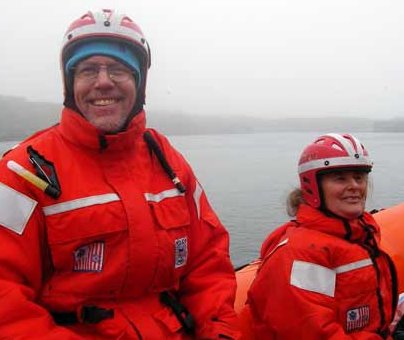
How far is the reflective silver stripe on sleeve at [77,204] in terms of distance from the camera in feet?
4.74

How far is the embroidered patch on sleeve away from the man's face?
399 millimetres

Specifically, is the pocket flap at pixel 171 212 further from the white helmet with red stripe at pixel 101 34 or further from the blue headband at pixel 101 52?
the blue headband at pixel 101 52

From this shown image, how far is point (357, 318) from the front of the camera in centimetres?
206

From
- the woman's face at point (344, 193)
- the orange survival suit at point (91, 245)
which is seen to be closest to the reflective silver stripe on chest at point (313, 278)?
the woman's face at point (344, 193)

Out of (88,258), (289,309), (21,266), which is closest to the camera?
(21,266)

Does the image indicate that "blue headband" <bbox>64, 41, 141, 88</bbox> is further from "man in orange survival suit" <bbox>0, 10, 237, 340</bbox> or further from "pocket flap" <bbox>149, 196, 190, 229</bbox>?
"pocket flap" <bbox>149, 196, 190, 229</bbox>

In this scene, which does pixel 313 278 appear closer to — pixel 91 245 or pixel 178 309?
pixel 178 309

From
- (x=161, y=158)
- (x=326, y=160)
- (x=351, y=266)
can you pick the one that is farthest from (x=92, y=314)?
(x=326, y=160)

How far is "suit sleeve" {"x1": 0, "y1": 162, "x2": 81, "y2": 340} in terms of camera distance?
132 centimetres

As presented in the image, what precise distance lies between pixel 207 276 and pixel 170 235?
0.25 m

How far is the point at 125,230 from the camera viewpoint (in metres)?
1.49

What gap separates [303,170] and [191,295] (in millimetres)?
806

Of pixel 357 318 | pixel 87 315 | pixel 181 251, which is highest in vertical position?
pixel 181 251

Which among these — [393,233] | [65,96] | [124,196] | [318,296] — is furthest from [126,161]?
[393,233]
